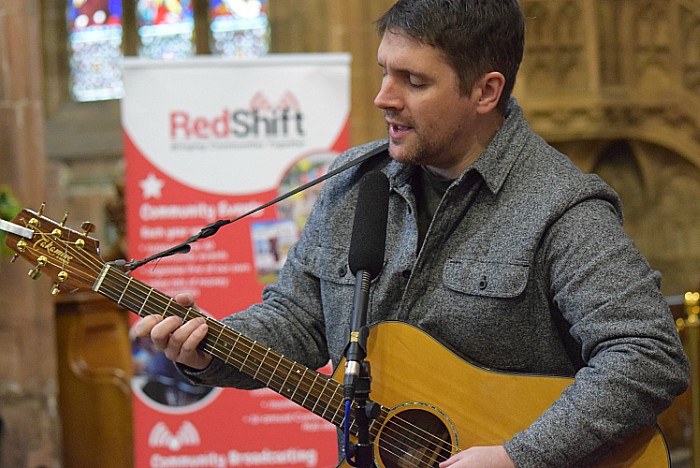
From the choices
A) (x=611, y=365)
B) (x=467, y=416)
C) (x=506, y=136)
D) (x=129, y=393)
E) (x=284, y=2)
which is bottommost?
(x=129, y=393)

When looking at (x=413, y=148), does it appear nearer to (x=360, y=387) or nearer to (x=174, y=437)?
(x=360, y=387)

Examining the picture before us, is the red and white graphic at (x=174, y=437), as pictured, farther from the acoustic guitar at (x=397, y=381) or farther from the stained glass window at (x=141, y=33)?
the stained glass window at (x=141, y=33)

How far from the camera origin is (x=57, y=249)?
2.12m

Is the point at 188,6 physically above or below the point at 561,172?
above

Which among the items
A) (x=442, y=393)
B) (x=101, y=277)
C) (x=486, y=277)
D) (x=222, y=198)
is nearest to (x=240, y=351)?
(x=101, y=277)

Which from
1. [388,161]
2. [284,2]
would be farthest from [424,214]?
[284,2]

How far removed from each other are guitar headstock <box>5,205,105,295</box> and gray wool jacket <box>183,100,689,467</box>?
0.33 m

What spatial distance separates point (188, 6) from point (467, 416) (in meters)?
9.26

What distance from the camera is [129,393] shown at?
5480 mm

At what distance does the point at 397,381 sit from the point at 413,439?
13 cm

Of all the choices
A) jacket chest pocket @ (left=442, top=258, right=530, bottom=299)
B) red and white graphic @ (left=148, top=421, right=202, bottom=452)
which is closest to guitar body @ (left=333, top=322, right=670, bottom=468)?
jacket chest pocket @ (left=442, top=258, right=530, bottom=299)

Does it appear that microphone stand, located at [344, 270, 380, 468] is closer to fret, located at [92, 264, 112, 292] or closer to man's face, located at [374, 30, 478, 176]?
man's face, located at [374, 30, 478, 176]

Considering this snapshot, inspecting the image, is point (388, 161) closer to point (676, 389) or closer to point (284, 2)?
point (676, 389)

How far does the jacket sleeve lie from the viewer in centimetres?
189
